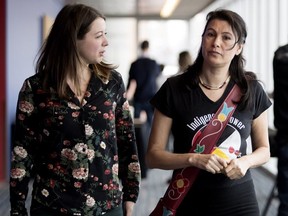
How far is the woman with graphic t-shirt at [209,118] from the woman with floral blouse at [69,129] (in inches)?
7.4

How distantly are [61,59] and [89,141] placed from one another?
12.3 inches

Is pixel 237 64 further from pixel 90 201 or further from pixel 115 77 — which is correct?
pixel 90 201

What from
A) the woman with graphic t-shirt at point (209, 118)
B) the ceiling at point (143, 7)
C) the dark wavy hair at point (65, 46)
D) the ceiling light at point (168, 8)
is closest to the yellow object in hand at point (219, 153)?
the woman with graphic t-shirt at point (209, 118)

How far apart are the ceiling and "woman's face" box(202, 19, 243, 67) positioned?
829 centimetres

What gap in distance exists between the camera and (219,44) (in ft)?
5.52

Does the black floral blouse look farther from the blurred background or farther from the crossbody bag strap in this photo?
the blurred background

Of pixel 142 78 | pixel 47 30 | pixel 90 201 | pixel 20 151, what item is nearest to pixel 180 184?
pixel 90 201

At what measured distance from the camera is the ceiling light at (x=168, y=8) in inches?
422

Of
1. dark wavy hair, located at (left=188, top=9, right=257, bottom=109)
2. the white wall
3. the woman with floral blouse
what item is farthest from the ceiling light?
the woman with floral blouse

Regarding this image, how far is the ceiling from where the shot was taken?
10.7m

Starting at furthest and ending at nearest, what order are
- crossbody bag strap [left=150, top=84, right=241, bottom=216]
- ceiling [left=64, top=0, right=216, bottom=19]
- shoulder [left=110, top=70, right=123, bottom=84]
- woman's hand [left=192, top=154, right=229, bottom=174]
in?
ceiling [left=64, top=0, right=216, bottom=19], shoulder [left=110, top=70, right=123, bottom=84], crossbody bag strap [left=150, top=84, right=241, bottom=216], woman's hand [left=192, top=154, right=229, bottom=174]

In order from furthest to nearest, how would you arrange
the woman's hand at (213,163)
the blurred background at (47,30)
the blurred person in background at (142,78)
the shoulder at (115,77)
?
the blurred person in background at (142,78)
the blurred background at (47,30)
the shoulder at (115,77)
the woman's hand at (213,163)

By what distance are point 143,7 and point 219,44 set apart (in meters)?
10.3

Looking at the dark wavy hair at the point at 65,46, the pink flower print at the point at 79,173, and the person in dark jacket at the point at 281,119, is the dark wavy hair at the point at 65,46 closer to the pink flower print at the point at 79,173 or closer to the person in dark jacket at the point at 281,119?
the pink flower print at the point at 79,173
